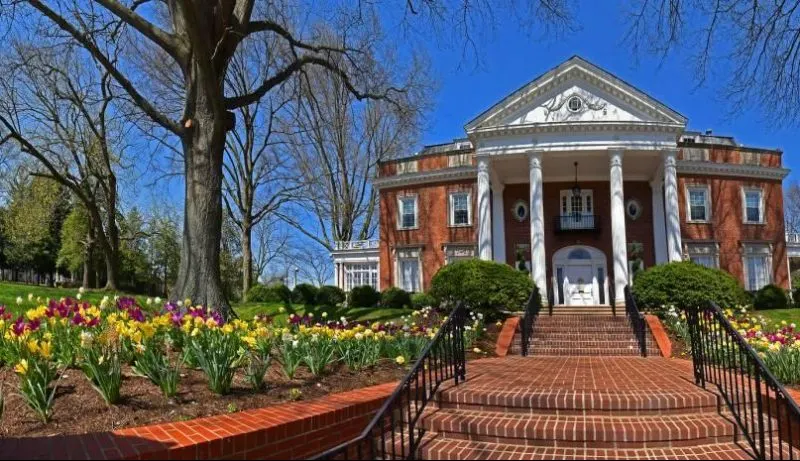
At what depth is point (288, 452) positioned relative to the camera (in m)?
4.00

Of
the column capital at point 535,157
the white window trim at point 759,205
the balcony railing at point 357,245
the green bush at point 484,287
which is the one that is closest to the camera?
the green bush at point 484,287

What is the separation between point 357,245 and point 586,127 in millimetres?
14574

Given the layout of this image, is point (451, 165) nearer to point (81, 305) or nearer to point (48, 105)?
point (48, 105)

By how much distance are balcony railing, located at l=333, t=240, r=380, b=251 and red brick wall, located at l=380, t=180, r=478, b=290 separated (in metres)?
1.62

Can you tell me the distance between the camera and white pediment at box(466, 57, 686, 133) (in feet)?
76.6

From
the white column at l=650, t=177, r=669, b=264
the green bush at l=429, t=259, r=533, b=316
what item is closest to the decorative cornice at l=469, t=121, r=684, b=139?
the white column at l=650, t=177, r=669, b=264

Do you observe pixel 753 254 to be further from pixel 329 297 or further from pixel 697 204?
pixel 329 297

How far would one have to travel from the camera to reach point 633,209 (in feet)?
86.7

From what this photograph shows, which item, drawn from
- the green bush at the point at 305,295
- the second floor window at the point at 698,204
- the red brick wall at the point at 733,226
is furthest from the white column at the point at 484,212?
the second floor window at the point at 698,204

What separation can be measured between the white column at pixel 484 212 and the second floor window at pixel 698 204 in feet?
34.3

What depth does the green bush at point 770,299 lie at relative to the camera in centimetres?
2488

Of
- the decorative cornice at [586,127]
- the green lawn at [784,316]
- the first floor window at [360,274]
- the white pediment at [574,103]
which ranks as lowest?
the green lawn at [784,316]

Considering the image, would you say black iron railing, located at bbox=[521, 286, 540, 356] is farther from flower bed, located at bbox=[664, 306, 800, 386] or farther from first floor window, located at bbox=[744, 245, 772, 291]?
first floor window, located at bbox=[744, 245, 772, 291]

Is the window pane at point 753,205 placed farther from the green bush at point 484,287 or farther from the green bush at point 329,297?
the green bush at point 329,297
